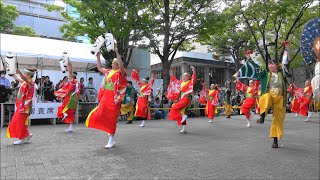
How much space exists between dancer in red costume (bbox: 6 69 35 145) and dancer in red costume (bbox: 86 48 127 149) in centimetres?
180

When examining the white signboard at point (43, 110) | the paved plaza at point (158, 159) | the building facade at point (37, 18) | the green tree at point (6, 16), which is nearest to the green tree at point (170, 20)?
the white signboard at point (43, 110)

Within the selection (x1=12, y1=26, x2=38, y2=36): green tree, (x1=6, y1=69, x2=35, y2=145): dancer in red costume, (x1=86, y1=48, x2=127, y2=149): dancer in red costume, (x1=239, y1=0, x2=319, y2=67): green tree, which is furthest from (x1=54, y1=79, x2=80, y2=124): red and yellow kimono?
(x1=12, y1=26, x2=38, y2=36): green tree

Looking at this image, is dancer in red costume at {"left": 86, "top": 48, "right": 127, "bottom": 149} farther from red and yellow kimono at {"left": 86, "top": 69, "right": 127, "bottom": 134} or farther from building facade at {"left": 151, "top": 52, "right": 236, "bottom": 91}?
building facade at {"left": 151, "top": 52, "right": 236, "bottom": 91}

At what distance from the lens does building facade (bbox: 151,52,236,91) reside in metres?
30.1

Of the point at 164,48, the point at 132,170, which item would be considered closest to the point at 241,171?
the point at 132,170

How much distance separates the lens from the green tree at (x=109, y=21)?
14780 millimetres

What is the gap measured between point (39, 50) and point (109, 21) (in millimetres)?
3810

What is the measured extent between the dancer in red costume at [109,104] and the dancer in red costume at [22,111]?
1800 mm

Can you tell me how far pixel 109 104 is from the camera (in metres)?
6.64

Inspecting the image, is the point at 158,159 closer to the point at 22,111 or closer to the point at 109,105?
the point at 109,105

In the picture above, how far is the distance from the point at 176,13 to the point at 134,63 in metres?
6.55

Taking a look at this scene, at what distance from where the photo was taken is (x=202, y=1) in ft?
52.0

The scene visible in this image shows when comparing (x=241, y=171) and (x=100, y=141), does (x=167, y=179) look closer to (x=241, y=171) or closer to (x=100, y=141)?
(x=241, y=171)

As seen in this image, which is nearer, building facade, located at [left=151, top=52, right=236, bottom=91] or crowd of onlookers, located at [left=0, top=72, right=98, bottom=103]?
crowd of onlookers, located at [left=0, top=72, right=98, bottom=103]
